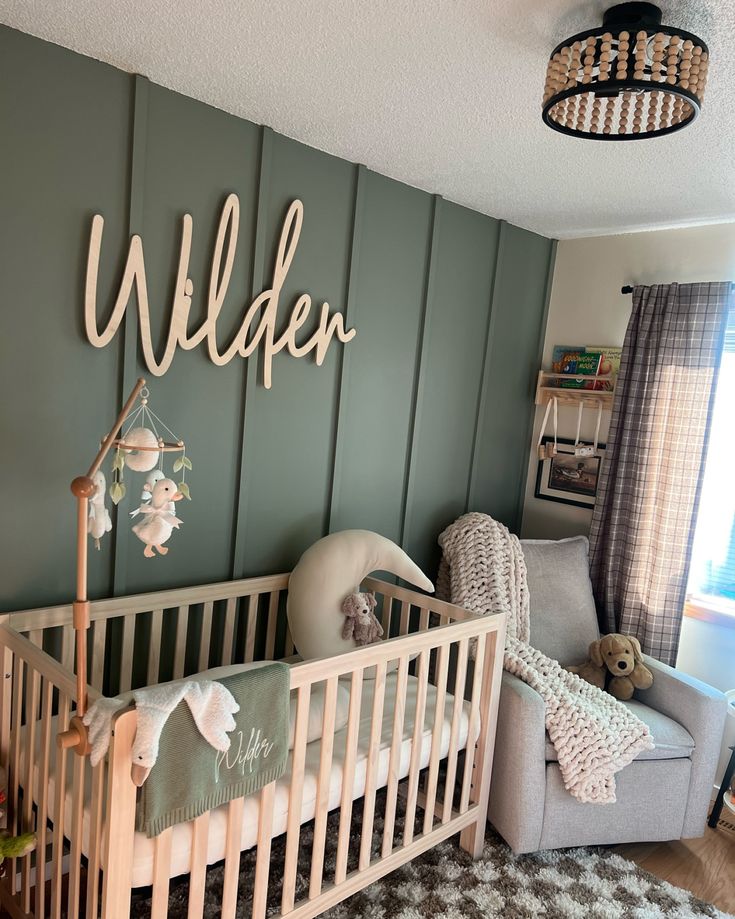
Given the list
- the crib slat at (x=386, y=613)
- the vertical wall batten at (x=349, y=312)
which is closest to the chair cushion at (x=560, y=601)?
the crib slat at (x=386, y=613)

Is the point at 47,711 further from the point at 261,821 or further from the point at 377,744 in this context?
the point at 377,744

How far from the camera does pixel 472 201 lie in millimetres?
2799

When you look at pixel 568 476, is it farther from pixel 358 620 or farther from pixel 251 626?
pixel 251 626

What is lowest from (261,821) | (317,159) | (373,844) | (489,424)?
(373,844)

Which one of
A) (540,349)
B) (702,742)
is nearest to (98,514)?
(702,742)

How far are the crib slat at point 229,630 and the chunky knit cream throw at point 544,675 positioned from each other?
0.84 m

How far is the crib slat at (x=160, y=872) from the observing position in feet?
4.79

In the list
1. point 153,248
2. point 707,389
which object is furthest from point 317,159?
point 707,389

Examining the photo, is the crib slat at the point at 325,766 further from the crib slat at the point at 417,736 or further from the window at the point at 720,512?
the window at the point at 720,512

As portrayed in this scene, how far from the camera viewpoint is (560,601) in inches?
113

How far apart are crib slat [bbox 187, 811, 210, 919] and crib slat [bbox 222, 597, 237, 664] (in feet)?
2.51

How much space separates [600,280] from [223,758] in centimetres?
256

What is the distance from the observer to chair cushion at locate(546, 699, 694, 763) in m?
2.33

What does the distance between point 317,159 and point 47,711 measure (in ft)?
5.83
